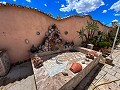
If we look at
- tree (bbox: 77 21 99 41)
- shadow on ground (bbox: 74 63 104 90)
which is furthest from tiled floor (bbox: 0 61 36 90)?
tree (bbox: 77 21 99 41)

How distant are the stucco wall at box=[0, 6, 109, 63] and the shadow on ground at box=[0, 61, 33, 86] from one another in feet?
3.58

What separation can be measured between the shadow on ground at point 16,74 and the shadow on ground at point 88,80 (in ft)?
12.5

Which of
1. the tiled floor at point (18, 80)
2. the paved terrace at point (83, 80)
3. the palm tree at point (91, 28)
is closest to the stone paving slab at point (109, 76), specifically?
the paved terrace at point (83, 80)

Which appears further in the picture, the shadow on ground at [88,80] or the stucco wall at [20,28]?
the stucco wall at [20,28]

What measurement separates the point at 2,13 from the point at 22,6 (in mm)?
1685

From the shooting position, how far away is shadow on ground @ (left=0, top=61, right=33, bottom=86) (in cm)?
542

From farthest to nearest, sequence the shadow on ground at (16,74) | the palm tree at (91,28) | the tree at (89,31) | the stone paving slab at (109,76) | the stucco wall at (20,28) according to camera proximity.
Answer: the palm tree at (91,28) → the tree at (89,31) → the stucco wall at (20,28) → the shadow on ground at (16,74) → the stone paving slab at (109,76)

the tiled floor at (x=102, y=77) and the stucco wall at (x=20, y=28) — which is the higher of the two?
the stucco wall at (x=20, y=28)

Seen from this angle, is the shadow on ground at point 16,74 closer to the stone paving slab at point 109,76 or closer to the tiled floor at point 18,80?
the tiled floor at point 18,80

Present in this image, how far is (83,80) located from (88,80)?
13.7 inches

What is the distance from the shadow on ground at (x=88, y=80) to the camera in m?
4.84

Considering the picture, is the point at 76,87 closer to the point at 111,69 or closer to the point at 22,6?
the point at 111,69

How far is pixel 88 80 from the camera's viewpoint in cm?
536

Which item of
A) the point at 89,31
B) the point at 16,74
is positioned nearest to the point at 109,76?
the point at 16,74
